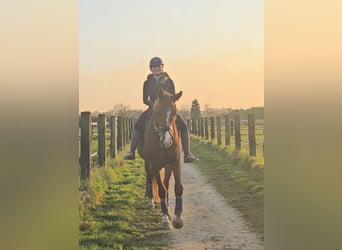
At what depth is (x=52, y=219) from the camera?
334 cm

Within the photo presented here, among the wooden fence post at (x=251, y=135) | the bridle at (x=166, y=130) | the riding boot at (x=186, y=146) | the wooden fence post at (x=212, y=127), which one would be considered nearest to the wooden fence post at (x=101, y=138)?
the bridle at (x=166, y=130)

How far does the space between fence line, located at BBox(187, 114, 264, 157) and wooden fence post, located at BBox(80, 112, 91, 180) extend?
78 centimetres

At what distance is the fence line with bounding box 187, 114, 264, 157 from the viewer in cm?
354

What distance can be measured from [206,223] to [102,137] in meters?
1.06

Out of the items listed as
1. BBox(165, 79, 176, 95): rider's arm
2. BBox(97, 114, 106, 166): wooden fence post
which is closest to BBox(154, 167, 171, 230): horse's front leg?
BBox(97, 114, 106, 166): wooden fence post

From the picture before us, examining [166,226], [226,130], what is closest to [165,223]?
[166,226]

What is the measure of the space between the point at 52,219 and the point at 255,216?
1505 millimetres

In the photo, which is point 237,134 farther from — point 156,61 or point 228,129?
point 156,61

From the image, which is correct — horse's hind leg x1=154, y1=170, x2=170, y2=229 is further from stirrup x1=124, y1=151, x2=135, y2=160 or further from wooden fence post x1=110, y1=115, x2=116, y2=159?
wooden fence post x1=110, y1=115, x2=116, y2=159

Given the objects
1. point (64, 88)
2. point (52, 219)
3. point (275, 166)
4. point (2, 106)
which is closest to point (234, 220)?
point (275, 166)

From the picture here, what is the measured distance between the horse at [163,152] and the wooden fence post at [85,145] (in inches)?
15.7

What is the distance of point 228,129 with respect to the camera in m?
3.68

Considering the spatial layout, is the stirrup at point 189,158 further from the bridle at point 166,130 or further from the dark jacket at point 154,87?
the dark jacket at point 154,87

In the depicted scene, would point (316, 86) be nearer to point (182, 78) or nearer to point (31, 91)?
point (182, 78)
